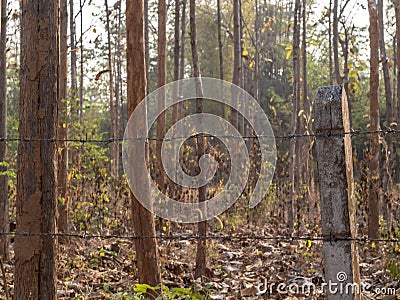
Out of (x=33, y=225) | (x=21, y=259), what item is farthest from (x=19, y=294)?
(x=33, y=225)

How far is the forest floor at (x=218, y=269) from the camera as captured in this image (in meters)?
5.57

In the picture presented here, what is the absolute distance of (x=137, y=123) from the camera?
5570 millimetres

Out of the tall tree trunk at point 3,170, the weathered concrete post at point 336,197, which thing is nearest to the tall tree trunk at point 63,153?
the tall tree trunk at point 3,170

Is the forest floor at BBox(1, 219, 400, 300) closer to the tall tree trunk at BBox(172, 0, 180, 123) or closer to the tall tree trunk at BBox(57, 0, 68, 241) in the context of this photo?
the tall tree trunk at BBox(57, 0, 68, 241)

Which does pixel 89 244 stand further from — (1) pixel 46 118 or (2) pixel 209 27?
(2) pixel 209 27

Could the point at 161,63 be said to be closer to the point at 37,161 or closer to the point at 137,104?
the point at 137,104

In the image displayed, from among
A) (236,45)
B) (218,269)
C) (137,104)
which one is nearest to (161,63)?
(236,45)

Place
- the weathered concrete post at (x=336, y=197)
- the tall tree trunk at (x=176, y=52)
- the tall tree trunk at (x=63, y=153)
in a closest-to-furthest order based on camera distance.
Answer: the weathered concrete post at (x=336, y=197), the tall tree trunk at (x=63, y=153), the tall tree trunk at (x=176, y=52)

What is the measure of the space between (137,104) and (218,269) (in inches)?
97.8

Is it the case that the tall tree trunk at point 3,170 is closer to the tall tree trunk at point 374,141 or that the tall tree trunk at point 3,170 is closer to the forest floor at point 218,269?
the forest floor at point 218,269

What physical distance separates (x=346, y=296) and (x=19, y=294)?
7.12ft

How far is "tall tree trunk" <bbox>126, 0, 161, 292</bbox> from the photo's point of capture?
18.1 feet

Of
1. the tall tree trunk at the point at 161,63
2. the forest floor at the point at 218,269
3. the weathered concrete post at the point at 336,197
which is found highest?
the tall tree trunk at the point at 161,63

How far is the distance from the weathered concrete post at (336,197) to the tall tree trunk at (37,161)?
6.03 feet
